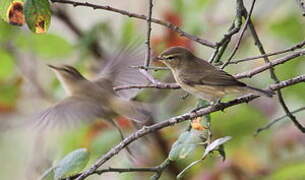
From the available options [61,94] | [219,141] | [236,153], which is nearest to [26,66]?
[61,94]

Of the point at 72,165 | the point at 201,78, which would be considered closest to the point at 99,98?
the point at 201,78

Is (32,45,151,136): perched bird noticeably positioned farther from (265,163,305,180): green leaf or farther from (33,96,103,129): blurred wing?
(265,163,305,180): green leaf

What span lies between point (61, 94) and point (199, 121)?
3.79 feet

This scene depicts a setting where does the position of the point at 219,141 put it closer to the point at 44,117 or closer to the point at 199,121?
the point at 199,121

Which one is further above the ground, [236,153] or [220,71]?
[220,71]

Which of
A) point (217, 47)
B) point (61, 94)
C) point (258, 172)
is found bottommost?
point (258, 172)

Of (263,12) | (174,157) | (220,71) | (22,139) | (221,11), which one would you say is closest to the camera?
(174,157)

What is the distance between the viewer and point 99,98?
2.31m

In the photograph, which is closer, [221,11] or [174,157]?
[174,157]

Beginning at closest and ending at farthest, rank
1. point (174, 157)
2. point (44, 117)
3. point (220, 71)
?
1. point (174, 157)
2. point (220, 71)
3. point (44, 117)

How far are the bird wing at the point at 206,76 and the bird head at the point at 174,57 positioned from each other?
1.7 inches

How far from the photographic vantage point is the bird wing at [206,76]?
183 cm

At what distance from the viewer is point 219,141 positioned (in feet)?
5.18

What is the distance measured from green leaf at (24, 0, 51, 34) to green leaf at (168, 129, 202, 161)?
0.44 metres
